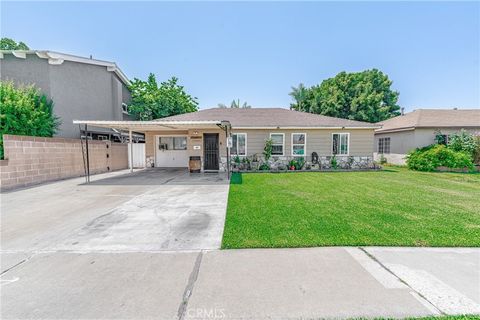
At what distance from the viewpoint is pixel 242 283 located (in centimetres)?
243

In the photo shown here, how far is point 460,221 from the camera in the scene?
4.34 meters

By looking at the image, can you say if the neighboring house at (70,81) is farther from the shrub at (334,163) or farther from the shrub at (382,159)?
the shrub at (382,159)

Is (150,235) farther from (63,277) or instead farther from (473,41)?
(473,41)

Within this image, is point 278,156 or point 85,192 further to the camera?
point 278,156

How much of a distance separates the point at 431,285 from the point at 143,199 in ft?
21.1

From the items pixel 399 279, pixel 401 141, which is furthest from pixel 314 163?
pixel 399 279

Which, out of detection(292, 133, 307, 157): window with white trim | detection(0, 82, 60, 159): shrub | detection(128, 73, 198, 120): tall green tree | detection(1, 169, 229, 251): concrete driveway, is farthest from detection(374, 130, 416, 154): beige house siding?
detection(0, 82, 60, 159): shrub

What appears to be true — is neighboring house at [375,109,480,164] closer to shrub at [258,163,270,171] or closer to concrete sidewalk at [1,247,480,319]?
shrub at [258,163,270,171]

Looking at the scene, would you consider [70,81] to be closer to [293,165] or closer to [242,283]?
[293,165]

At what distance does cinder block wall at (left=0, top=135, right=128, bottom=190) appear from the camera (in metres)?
7.69

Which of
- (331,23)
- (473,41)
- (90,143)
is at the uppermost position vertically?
(331,23)

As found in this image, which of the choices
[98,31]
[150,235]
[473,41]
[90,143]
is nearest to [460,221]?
[150,235]

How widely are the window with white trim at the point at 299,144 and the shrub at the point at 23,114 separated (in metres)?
12.7

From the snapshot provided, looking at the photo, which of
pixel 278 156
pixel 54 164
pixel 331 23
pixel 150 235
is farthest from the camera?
pixel 278 156
